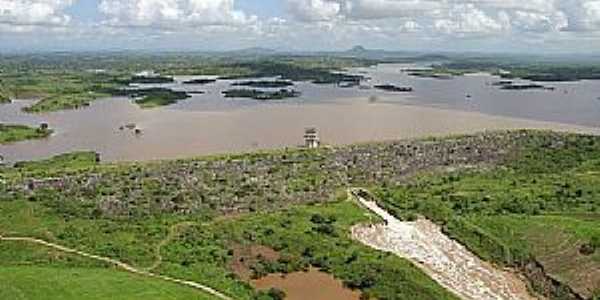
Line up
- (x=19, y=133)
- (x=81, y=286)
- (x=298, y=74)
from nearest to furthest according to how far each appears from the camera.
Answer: (x=81, y=286) < (x=19, y=133) < (x=298, y=74)

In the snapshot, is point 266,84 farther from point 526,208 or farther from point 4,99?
point 526,208

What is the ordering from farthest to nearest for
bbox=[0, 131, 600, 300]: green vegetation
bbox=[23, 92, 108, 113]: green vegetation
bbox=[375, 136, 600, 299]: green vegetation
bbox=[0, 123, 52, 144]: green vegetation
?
bbox=[23, 92, 108, 113]: green vegetation < bbox=[0, 123, 52, 144]: green vegetation < bbox=[375, 136, 600, 299]: green vegetation < bbox=[0, 131, 600, 300]: green vegetation

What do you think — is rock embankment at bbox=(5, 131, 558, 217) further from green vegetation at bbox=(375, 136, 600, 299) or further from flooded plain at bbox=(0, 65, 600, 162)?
flooded plain at bbox=(0, 65, 600, 162)

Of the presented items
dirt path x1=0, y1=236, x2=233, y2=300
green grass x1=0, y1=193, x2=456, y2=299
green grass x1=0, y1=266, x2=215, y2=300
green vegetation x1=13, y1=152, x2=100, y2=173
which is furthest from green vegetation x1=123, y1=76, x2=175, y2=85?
green grass x1=0, y1=266, x2=215, y2=300

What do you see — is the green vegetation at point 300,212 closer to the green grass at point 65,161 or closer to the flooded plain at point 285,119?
the green grass at point 65,161

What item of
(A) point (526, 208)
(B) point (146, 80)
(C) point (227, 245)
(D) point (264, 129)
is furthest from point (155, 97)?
(C) point (227, 245)

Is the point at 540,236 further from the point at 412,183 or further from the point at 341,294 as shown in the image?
the point at 412,183
